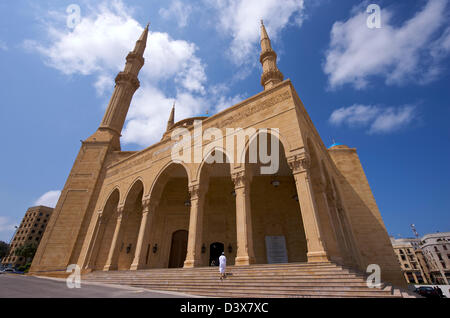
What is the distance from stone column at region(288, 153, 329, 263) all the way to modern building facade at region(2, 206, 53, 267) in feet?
201

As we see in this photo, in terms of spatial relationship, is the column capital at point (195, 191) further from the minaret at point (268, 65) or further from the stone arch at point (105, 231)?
the minaret at point (268, 65)

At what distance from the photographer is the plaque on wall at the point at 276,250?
1170 cm

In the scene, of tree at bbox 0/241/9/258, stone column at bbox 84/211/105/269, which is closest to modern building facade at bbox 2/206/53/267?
tree at bbox 0/241/9/258

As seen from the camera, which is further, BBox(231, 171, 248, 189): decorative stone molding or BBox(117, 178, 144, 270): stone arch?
BBox(117, 178, 144, 270): stone arch

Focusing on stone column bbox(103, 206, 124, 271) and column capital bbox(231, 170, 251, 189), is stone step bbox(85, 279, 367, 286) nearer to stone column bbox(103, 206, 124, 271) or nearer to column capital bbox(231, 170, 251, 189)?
column capital bbox(231, 170, 251, 189)

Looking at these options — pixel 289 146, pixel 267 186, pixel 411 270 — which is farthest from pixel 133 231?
pixel 411 270

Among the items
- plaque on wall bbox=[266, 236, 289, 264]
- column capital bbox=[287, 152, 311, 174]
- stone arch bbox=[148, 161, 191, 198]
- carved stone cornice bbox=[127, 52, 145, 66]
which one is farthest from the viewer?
carved stone cornice bbox=[127, 52, 145, 66]

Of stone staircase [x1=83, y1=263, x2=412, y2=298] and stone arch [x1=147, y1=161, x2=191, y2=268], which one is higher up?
stone arch [x1=147, y1=161, x2=191, y2=268]

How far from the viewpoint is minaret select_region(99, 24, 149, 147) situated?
62.3ft

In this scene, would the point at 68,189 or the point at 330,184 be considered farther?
the point at 68,189

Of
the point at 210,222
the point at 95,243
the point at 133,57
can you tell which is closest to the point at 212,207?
the point at 210,222

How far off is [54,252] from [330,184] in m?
17.0
